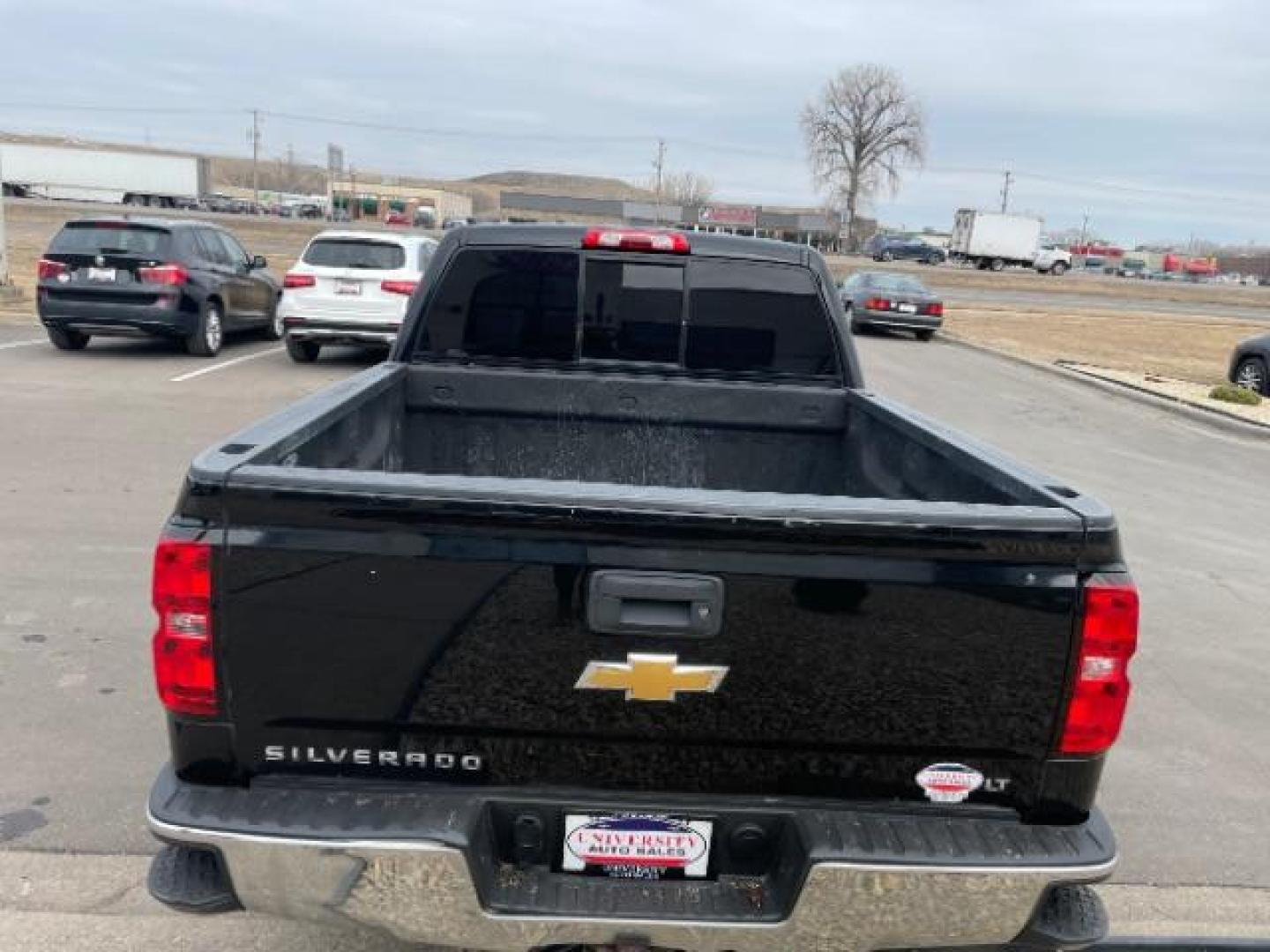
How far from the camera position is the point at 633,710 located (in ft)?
7.00

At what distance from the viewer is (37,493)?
7.02 m

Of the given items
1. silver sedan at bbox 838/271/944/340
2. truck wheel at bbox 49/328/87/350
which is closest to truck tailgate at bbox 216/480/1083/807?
truck wheel at bbox 49/328/87/350

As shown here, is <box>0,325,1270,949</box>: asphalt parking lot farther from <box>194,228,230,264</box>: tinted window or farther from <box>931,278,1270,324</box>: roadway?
<box>931,278,1270,324</box>: roadway

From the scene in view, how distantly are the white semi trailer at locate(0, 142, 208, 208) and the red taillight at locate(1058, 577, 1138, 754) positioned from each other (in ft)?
275

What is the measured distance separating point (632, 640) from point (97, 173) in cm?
8628

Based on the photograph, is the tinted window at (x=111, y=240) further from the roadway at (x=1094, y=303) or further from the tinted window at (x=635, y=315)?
the roadway at (x=1094, y=303)

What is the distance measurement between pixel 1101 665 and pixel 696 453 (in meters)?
2.25

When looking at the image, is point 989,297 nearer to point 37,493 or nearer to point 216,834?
point 37,493

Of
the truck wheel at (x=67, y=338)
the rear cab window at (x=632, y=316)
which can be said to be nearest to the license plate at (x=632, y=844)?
the rear cab window at (x=632, y=316)

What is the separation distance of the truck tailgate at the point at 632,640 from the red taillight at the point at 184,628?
0.14 feet

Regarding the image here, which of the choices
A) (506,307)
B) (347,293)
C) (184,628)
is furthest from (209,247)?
(184,628)

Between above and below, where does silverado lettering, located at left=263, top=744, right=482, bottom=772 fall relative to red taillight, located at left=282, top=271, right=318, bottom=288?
below

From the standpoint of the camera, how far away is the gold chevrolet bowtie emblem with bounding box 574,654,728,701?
2088mm

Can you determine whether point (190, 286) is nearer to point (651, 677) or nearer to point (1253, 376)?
point (651, 677)
